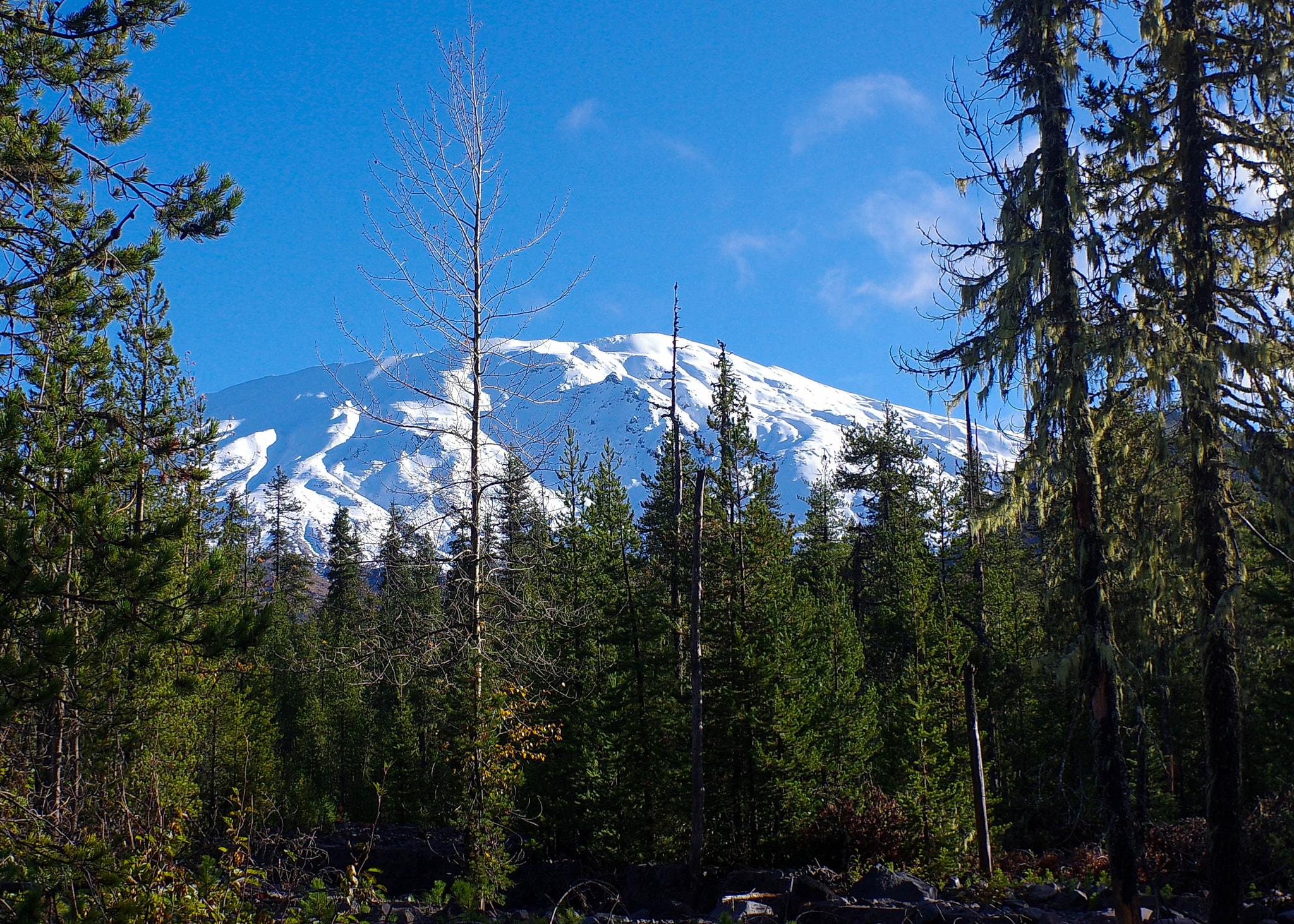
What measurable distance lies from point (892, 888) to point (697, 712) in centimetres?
497

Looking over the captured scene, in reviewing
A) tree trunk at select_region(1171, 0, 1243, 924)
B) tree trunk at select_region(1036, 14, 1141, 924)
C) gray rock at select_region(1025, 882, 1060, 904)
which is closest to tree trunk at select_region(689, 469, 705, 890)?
gray rock at select_region(1025, 882, 1060, 904)

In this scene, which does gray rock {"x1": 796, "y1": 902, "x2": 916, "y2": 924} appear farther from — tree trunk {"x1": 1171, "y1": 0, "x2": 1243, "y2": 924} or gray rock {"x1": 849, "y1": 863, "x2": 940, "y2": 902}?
tree trunk {"x1": 1171, "y1": 0, "x2": 1243, "y2": 924}

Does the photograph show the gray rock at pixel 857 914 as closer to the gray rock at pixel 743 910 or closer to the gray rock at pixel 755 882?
the gray rock at pixel 743 910

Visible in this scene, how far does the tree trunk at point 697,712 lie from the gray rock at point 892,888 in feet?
12.0

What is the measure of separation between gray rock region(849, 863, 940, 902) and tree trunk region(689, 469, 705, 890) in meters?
3.66

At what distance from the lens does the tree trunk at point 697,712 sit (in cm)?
1720

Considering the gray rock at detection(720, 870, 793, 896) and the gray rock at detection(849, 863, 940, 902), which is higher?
the gray rock at detection(849, 863, 940, 902)

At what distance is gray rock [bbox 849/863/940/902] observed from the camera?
1391 centimetres

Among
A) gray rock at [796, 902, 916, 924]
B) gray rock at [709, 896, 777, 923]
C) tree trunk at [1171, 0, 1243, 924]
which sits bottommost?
gray rock at [709, 896, 777, 923]

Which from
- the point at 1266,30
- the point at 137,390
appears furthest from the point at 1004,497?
the point at 137,390

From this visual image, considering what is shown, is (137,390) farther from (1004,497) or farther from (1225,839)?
(1225,839)

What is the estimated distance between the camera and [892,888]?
1434 centimetres

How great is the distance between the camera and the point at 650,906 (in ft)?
56.5

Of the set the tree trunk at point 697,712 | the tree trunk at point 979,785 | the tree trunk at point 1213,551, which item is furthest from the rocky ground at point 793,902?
the tree trunk at point 1213,551
